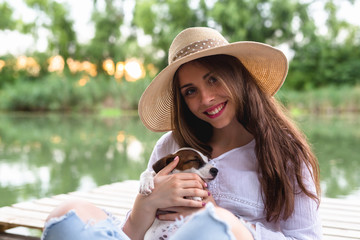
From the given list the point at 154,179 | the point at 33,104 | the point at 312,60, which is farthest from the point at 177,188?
the point at 312,60

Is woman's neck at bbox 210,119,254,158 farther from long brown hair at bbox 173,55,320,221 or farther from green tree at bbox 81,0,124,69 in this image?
green tree at bbox 81,0,124,69

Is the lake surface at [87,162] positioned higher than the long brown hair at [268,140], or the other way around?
the lake surface at [87,162]

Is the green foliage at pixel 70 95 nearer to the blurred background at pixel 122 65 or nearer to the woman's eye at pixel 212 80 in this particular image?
the blurred background at pixel 122 65

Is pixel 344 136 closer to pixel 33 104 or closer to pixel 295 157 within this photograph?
pixel 295 157

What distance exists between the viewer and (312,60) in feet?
74.4

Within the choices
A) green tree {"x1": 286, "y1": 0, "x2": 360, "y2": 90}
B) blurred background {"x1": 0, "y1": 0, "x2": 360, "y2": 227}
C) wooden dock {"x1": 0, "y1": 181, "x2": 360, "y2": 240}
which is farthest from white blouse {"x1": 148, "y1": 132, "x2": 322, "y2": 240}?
green tree {"x1": 286, "y1": 0, "x2": 360, "y2": 90}

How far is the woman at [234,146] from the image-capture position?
140 cm

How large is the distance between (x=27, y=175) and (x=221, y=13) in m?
17.6

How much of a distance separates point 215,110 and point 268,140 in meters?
0.25

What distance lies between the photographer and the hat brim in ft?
5.08

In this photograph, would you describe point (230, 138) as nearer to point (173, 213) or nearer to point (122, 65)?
point (173, 213)

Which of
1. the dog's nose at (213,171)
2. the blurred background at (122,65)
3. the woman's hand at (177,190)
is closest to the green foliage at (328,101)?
the blurred background at (122,65)

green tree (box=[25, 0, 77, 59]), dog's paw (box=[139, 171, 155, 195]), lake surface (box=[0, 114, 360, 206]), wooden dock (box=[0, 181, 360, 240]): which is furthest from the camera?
green tree (box=[25, 0, 77, 59])

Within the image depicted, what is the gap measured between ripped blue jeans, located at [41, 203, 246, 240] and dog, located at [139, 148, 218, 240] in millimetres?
111
